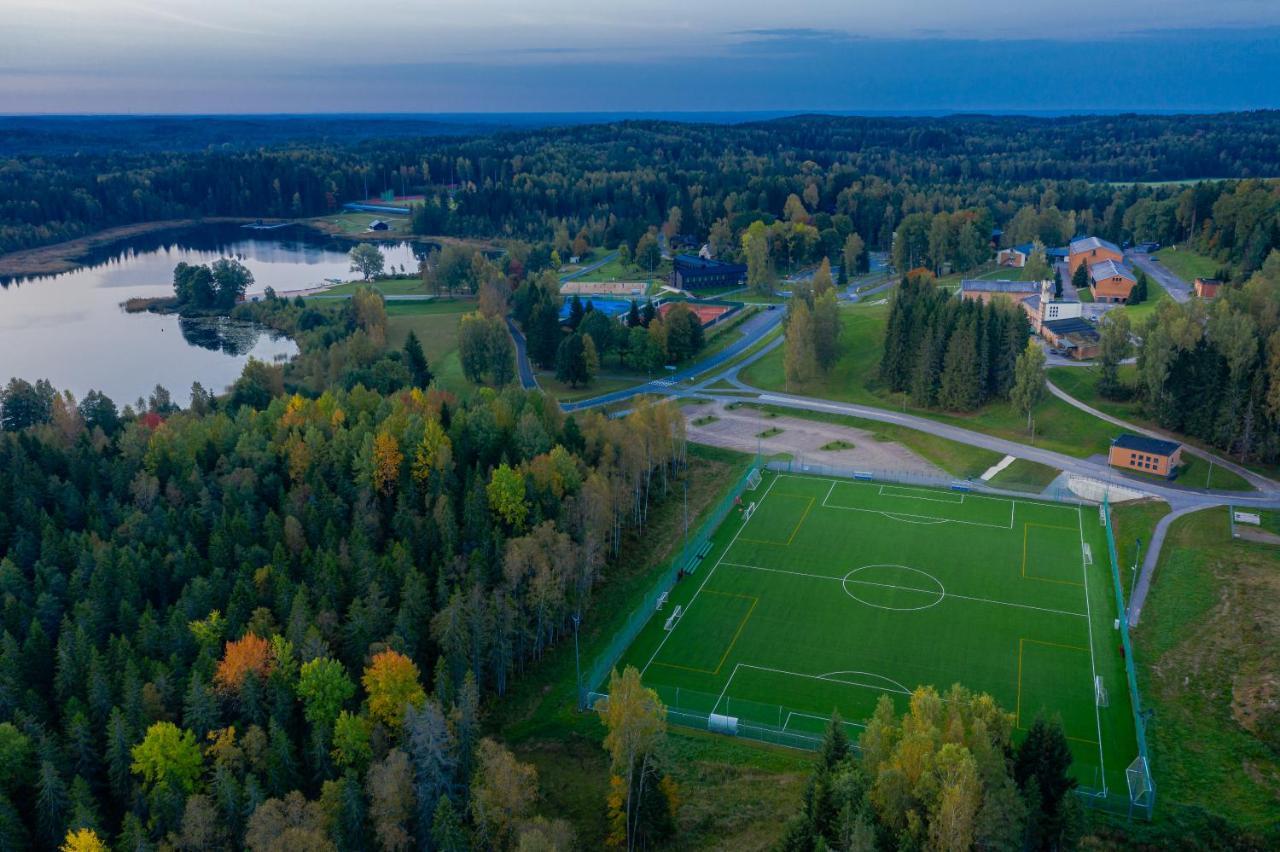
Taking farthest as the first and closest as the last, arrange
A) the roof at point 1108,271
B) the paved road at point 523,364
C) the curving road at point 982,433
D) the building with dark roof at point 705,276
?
1. the building with dark roof at point 705,276
2. the roof at point 1108,271
3. the paved road at point 523,364
4. the curving road at point 982,433

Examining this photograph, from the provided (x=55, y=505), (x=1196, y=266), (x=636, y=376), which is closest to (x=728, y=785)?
(x=55, y=505)

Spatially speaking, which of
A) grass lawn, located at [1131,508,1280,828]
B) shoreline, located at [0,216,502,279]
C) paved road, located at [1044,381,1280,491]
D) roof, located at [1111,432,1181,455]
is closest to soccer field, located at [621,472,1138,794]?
grass lawn, located at [1131,508,1280,828]

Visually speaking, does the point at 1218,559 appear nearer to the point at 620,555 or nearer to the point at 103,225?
the point at 620,555

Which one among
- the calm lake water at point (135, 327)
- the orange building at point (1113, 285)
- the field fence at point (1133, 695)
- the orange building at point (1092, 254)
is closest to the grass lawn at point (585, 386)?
the calm lake water at point (135, 327)

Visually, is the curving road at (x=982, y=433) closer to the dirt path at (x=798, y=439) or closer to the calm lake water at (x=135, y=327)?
the dirt path at (x=798, y=439)

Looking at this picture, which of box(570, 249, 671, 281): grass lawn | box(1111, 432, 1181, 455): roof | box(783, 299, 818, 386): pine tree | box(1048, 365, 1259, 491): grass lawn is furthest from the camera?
box(570, 249, 671, 281): grass lawn

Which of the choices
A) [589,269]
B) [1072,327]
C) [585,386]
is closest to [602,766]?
[585,386]

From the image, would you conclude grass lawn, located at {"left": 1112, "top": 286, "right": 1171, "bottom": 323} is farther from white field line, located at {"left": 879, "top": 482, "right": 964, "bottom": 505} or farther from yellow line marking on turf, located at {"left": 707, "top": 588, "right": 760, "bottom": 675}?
yellow line marking on turf, located at {"left": 707, "top": 588, "right": 760, "bottom": 675}
